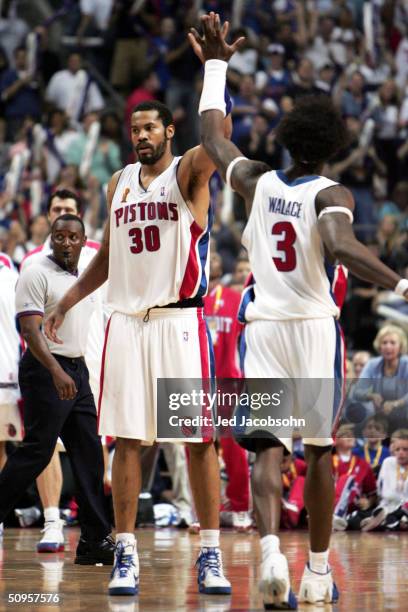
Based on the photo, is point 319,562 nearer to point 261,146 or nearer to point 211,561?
point 211,561

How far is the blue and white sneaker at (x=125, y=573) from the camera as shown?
21.4ft

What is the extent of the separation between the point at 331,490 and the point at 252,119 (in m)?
12.2

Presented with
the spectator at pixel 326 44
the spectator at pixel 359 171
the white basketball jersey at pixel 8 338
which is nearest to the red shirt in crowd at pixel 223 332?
the white basketball jersey at pixel 8 338

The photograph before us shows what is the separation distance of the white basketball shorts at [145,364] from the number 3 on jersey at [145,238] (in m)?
0.34

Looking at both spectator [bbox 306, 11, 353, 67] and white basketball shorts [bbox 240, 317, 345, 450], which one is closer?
white basketball shorts [bbox 240, 317, 345, 450]

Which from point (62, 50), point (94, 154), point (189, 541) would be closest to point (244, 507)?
point (189, 541)

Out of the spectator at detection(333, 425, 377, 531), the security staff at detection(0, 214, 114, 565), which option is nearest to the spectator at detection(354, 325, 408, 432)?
the spectator at detection(333, 425, 377, 531)

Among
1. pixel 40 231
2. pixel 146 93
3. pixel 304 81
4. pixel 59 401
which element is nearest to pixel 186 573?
pixel 59 401

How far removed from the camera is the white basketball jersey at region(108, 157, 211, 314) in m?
6.80

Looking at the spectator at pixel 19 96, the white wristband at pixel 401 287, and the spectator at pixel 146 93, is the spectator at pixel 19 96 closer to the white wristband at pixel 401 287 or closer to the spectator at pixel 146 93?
the spectator at pixel 146 93

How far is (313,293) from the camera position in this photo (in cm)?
613

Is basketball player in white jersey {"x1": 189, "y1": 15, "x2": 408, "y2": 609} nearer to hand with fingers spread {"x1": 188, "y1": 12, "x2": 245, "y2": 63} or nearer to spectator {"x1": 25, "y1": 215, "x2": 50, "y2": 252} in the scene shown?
hand with fingers spread {"x1": 188, "y1": 12, "x2": 245, "y2": 63}

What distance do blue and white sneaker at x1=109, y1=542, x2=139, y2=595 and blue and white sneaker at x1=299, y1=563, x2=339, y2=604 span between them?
0.90 meters

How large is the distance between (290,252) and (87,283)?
5.16 feet
